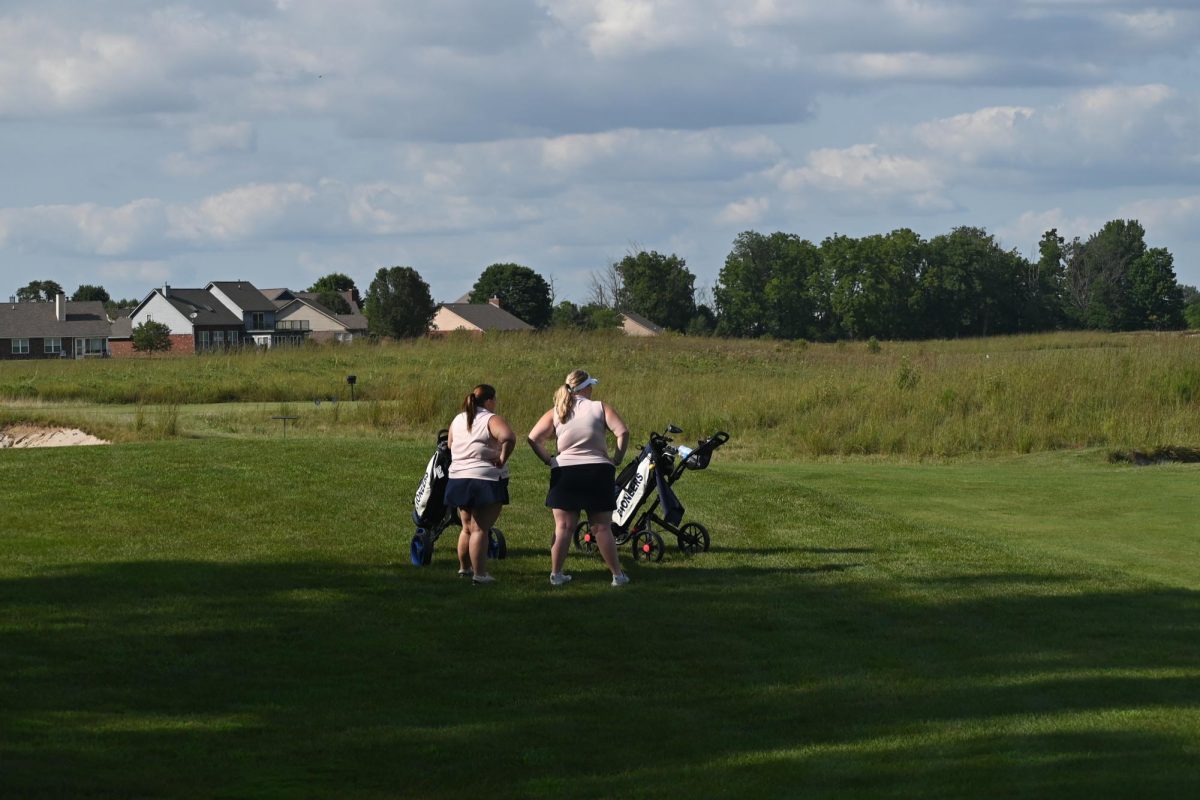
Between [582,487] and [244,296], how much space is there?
123171 mm

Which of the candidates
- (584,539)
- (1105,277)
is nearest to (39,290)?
(1105,277)

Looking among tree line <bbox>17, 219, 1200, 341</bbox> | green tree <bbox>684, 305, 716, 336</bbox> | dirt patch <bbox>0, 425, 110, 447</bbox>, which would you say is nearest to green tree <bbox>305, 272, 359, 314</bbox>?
tree line <bbox>17, 219, 1200, 341</bbox>

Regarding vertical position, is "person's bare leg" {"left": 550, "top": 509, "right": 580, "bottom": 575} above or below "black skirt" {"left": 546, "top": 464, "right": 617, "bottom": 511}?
below

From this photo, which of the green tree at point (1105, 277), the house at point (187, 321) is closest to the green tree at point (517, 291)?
the house at point (187, 321)

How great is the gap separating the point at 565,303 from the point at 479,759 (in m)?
151

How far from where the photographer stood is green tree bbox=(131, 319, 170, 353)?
4439 inches

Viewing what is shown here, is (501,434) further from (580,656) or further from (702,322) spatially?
(702,322)

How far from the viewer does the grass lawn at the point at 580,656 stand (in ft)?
25.3

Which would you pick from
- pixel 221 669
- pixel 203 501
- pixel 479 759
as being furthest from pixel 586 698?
pixel 203 501

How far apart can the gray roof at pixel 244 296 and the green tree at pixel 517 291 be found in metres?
27.6

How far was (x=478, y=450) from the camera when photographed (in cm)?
1244

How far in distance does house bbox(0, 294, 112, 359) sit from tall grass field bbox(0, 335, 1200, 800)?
105295 mm

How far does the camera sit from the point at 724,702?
9359 mm

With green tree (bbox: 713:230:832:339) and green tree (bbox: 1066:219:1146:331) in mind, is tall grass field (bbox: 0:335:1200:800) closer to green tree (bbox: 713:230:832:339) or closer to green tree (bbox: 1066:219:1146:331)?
green tree (bbox: 713:230:832:339)
